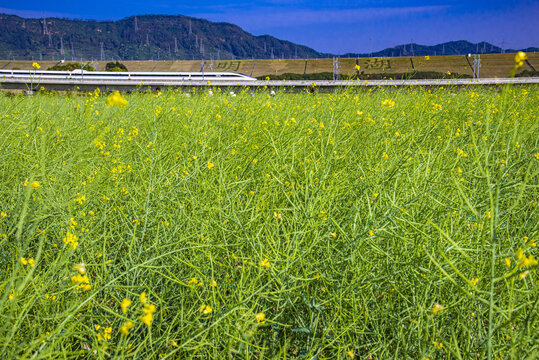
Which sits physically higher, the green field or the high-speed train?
the high-speed train

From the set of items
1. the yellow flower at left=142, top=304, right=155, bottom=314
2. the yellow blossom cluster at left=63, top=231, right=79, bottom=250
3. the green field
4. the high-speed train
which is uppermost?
the high-speed train

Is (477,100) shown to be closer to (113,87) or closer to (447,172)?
(447,172)

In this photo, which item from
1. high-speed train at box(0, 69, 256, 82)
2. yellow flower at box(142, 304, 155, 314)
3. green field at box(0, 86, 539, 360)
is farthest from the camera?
high-speed train at box(0, 69, 256, 82)

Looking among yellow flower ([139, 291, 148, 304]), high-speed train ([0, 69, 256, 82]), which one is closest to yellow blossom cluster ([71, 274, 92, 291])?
yellow flower ([139, 291, 148, 304])

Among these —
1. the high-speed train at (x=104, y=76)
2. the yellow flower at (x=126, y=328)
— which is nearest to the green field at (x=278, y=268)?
the yellow flower at (x=126, y=328)

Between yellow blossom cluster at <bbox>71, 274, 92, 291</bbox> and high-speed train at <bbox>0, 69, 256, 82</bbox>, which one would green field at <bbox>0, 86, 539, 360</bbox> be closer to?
yellow blossom cluster at <bbox>71, 274, 92, 291</bbox>

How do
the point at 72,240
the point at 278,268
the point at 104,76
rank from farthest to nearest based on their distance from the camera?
→ the point at 104,76 → the point at 278,268 → the point at 72,240

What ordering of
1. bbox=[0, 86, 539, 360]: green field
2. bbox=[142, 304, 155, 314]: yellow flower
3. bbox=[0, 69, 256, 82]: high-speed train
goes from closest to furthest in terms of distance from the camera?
1. bbox=[142, 304, 155, 314]: yellow flower
2. bbox=[0, 86, 539, 360]: green field
3. bbox=[0, 69, 256, 82]: high-speed train

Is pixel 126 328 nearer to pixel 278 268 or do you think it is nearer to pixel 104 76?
pixel 278 268

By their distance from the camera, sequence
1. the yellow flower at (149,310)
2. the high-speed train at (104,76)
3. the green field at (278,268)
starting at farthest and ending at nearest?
1. the high-speed train at (104,76)
2. the green field at (278,268)
3. the yellow flower at (149,310)

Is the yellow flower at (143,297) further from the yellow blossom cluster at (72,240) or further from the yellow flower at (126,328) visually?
the yellow blossom cluster at (72,240)

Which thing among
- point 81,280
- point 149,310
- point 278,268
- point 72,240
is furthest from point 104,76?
point 149,310

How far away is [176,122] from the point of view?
4.10 metres

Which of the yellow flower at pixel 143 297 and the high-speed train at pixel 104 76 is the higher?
the high-speed train at pixel 104 76
